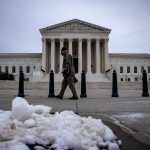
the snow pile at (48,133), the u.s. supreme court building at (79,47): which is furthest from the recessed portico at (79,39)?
the snow pile at (48,133)

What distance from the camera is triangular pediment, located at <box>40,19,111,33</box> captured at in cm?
7050

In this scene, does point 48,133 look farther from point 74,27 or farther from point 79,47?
point 74,27

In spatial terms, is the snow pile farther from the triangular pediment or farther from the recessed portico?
the triangular pediment

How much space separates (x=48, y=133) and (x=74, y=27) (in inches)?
2705

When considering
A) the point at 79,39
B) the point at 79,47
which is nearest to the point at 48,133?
the point at 79,47

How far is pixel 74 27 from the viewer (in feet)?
233

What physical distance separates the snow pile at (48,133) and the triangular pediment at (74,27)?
67.4 m

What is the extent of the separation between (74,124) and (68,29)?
68.1 metres

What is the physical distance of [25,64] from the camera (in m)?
83.9

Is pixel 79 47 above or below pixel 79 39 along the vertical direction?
below

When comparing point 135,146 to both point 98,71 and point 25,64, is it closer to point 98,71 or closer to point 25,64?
point 98,71

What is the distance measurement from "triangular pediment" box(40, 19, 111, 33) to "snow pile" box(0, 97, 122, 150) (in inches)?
2654

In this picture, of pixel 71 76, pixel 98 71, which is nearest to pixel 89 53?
pixel 98 71

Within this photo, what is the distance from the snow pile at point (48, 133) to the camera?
3033 mm
